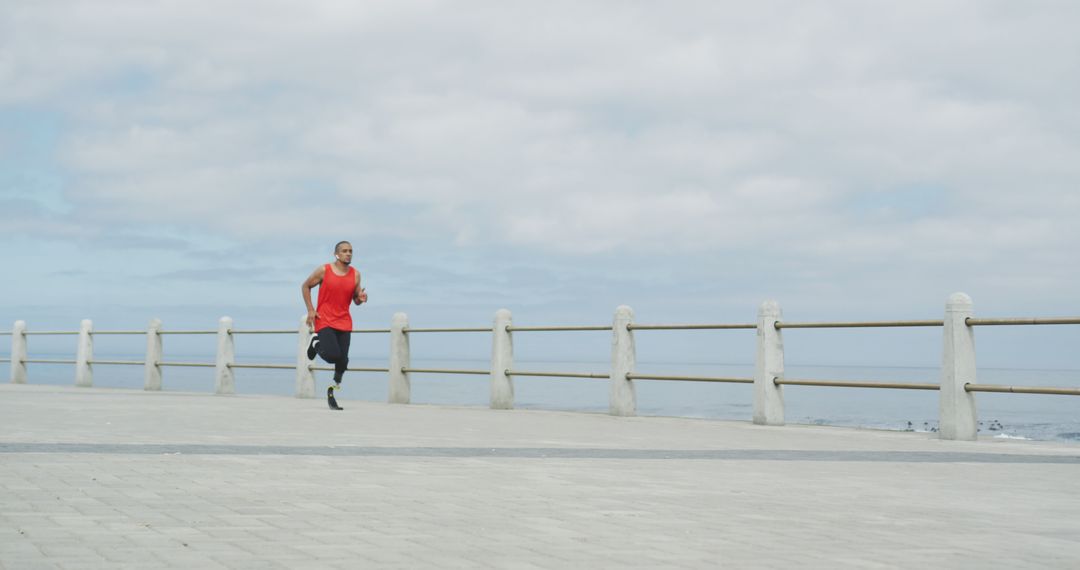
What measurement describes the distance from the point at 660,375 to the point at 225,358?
10.6 meters

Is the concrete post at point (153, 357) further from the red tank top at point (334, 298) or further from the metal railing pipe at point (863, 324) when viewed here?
the metal railing pipe at point (863, 324)

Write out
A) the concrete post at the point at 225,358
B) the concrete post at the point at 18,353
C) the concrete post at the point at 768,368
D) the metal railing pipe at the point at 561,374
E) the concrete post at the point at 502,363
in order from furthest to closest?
the concrete post at the point at 18,353
the concrete post at the point at 225,358
the concrete post at the point at 502,363
the metal railing pipe at the point at 561,374
the concrete post at the point at 768,368

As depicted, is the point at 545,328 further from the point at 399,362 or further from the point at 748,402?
the point at 748,402

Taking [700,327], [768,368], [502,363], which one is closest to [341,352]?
[502,363]

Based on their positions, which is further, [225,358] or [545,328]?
[225,358]

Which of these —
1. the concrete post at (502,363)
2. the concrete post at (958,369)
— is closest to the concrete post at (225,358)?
the concrete post at (502,363)

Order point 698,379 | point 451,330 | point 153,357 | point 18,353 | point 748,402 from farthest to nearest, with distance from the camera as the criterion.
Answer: point 748,402 → point 18,353 → point 153,357 → point 451,330 → point 698,379

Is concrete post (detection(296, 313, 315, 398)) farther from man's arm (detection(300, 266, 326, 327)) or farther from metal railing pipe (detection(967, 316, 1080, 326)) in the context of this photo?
metal railing pipe (detection(967, 316, 1080, 326))

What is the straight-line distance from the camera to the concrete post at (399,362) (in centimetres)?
2094

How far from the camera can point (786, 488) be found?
805 cm

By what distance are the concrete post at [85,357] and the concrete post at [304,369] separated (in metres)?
8.27

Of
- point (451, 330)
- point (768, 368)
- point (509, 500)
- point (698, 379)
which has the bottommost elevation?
point (509, 500)

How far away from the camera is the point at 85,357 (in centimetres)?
2956

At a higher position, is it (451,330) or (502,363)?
(451,330)
